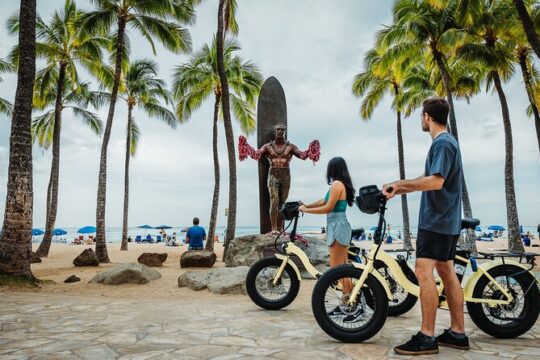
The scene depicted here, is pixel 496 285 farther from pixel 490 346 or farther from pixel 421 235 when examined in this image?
pixel 421 235

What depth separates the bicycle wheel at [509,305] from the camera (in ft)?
11.4

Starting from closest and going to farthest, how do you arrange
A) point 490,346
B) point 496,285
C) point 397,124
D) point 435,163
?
1. point 435,163
2. point 490,346
3. point 496,285
4. point 397,124

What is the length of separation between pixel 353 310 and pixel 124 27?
1659 centimetres

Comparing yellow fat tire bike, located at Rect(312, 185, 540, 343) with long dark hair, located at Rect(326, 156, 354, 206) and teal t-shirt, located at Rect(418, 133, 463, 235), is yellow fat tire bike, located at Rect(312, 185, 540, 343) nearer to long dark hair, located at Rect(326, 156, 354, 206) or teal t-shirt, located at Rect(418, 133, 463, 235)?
teal t-shirt, located at Rect(418, 133, 463, 235)

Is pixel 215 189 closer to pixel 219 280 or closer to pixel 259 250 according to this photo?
pixel 259 250

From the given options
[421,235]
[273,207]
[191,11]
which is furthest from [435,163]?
[191,11]

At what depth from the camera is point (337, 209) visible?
429 cm

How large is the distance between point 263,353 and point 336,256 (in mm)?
1574

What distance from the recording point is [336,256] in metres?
4.28

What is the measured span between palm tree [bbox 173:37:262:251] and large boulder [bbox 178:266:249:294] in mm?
12595

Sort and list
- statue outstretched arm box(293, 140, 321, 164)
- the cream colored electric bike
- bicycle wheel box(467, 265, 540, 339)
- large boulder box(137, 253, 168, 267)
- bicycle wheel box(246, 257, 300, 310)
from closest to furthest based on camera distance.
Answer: bicycle wheel box(467, 265, 540, 339), the cream colored electric bike, bicycle wheel box(246, 257, 300, 310), statue outstretched arm box(293, 140, 321, 164), large boulder box(137, 253, 168, 267)

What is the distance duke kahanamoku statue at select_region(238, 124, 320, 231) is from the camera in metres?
9.27

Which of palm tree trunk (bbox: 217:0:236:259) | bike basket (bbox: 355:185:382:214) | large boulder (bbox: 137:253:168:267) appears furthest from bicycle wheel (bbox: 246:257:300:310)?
Answer: palm tree trunk (bbox: 217:0:236:259)

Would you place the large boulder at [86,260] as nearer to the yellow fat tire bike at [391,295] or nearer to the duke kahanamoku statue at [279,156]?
the duke kahanamoku statue at [279,156]
